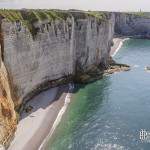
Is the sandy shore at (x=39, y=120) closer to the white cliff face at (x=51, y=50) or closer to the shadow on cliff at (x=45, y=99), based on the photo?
the shadow on cliff at (x=45, y=99)

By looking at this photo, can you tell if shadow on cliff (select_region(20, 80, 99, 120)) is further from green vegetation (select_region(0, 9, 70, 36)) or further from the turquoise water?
green vegetation (select_region(0, 9, 70, 36))

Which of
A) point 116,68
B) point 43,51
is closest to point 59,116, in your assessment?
point 43,51

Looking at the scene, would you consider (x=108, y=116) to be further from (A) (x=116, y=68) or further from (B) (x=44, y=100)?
(A) (x=116, y=68)

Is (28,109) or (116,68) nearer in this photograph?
(28,109)

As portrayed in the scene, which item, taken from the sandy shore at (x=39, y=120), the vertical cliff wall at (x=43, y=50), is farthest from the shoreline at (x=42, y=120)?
the vertical cliff wall at (x=43, y=50)

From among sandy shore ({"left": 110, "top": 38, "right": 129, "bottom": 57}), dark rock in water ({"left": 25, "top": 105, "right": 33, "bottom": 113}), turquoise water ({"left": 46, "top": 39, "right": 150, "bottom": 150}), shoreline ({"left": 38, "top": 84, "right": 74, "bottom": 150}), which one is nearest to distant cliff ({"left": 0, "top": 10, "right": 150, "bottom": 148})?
dark rock in water ({"left": 25, "top": 105, "right": 33, "bottom": 113})

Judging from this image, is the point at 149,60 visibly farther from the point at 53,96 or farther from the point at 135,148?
the point at 135,148
